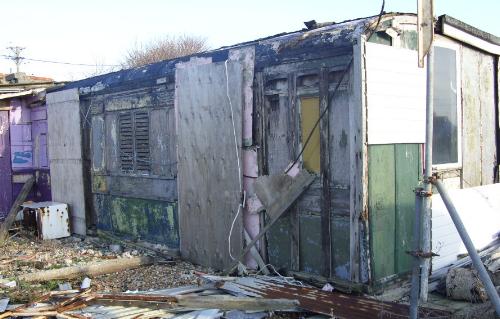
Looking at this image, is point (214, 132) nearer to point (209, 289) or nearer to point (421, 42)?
point (209, 289)

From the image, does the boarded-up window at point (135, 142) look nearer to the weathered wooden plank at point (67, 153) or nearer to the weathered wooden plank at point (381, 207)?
the weathered wooden plank at point (67, 153)

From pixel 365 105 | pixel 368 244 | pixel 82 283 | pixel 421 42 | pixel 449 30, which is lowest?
pixel 82 283

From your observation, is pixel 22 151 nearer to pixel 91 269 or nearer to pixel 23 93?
pixel 23 93

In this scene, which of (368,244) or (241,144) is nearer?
(368,244)

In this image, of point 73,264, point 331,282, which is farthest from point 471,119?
point 73,264

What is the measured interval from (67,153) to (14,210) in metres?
1.85

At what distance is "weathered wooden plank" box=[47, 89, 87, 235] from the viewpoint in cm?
1020

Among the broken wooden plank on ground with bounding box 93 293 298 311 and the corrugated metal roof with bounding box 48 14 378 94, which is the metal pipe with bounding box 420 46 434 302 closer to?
the broken wooden plank on ground with bounding box 93 293 298 311

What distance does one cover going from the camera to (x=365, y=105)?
5445mm

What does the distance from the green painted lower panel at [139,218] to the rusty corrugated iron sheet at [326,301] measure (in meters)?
2.36

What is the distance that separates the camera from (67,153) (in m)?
10.6

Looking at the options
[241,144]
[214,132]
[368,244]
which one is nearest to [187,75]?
[214,132]

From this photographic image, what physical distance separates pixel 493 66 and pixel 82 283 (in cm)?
699

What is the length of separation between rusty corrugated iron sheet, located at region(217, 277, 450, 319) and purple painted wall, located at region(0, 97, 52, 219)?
302 inches
